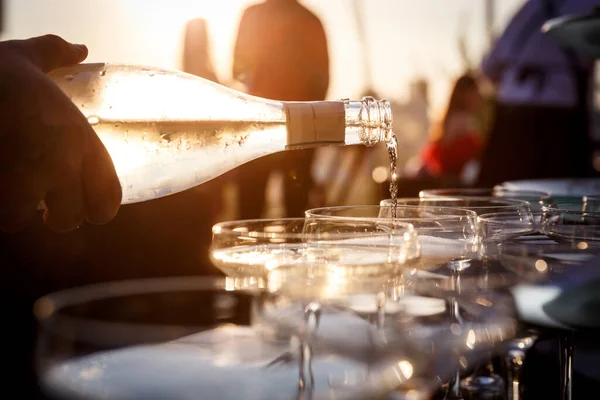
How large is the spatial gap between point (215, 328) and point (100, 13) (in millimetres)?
4867

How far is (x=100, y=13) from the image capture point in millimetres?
4871

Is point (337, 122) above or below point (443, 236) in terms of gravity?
above

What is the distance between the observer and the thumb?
741 millimetres

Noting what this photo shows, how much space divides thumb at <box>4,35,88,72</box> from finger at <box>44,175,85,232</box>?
0.49ft

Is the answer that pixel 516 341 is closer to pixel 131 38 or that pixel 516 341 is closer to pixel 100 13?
pixel 131 38

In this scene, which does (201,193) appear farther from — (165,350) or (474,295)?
(165,350)

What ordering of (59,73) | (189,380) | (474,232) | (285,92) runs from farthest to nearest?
(285,92)
(59,73)
(474,232)
(189,380)

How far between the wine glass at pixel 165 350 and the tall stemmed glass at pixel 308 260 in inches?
0.8

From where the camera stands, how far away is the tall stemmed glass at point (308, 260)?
0.54 metres

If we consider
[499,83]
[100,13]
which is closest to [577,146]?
[499,83]

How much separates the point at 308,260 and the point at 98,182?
0.78 ft

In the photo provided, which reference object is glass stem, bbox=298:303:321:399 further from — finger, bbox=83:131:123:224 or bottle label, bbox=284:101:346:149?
bottle label, bbox=284:101:346:149

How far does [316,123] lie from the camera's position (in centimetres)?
103

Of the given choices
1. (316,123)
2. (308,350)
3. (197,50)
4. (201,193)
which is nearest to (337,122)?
(316,123)
